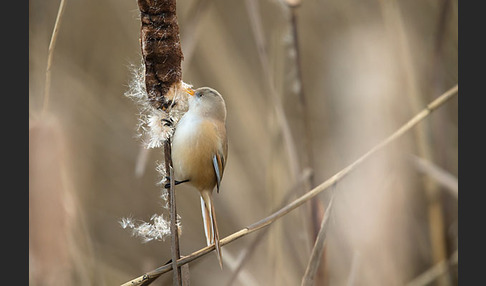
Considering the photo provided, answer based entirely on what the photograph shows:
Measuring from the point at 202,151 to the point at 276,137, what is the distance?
1.42 ft

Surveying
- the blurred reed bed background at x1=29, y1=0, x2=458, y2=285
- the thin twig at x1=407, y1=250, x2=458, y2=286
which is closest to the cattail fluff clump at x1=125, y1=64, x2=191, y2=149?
the blurred reed bed background at x1=29, y1=0, x2=458, y2=285

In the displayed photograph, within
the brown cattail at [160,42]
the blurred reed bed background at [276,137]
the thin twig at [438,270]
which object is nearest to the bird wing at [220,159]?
the blurred reed bed background at [276,137]

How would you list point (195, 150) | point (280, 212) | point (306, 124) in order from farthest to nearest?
point (306, 124)
point (195, 150)
point (280, 212)

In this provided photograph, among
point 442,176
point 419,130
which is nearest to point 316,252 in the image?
point 442,176

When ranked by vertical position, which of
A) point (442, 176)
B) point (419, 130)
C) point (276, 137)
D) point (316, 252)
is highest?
point (276, 137)

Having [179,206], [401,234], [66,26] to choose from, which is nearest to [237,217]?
[179,206]

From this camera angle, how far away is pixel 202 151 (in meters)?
1.28

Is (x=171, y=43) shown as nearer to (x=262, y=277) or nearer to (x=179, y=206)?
(x=179, y=206)

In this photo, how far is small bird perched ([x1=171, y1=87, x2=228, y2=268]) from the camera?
4.07 feet

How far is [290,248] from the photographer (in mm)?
1792

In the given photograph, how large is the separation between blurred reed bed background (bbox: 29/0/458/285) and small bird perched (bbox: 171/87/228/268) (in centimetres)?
20

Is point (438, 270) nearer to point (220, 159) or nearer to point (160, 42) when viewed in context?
point (220, 159)

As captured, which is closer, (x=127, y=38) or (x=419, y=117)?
(x=419, y=117)

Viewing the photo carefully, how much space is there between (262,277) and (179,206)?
403mm
